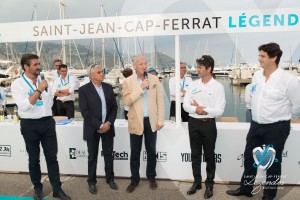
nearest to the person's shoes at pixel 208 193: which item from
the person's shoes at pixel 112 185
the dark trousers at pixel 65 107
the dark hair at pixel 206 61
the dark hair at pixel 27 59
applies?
the person's shoes at pixel 112 185

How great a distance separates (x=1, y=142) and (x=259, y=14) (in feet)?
13.8

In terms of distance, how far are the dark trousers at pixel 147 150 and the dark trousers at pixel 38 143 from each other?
97 centimetres

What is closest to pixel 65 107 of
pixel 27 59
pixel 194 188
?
pixel 27 59

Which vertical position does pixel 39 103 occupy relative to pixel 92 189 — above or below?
above

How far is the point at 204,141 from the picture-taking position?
343 cm

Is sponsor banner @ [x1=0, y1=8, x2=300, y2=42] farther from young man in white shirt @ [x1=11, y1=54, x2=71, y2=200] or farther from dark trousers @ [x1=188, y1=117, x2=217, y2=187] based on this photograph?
dark trousers @ [x1=188, y1=117, x2=217, y2=187]

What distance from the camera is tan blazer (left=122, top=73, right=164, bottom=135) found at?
3.57m

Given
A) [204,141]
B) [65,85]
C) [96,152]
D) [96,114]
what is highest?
[65,85]

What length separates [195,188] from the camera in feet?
12.0

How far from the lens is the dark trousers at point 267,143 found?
3.10 metres

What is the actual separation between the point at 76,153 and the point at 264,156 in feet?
8.77

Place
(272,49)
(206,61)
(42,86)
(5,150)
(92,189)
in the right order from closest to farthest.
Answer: (272,49), (42,86), (206,61), (92,189), (5,150)

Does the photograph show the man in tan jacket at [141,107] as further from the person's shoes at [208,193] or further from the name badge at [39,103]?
the name badge at [39,103]

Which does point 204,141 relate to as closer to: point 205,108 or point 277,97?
point 205,108
